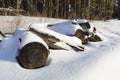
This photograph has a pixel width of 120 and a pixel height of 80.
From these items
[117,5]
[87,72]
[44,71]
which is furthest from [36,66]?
[117,5]

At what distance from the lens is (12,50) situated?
17.4 ft

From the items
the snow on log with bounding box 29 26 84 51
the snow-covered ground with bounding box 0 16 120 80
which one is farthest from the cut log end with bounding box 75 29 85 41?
the snow-covered ground with bounding box 0 16 120 80

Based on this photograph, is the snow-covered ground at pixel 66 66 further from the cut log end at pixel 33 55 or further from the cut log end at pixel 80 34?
the cut log end at pixel 80 34

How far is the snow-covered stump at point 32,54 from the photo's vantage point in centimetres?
478

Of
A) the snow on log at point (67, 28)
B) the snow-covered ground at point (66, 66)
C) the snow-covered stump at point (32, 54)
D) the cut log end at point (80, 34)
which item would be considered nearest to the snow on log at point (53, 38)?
the snow-covered ground at point (66, 66)

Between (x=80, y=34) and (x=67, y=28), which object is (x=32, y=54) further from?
(x=80, y=34)

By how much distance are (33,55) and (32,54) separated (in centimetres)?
2

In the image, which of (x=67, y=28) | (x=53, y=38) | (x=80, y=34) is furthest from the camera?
(x=80, y=34)

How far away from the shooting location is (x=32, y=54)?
483 centimetres

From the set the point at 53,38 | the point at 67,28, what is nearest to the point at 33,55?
the point at 53,38

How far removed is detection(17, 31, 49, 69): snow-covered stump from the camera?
4777 millimetres

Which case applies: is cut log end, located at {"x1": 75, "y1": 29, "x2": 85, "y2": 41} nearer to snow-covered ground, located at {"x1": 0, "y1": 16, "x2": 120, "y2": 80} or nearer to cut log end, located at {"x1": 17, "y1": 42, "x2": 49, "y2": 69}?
snow-covered ground, located at {"x1": 0, "y1": 16, "x2": 120, "y2": 80}

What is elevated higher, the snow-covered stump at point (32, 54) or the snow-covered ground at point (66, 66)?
the snow-covered stump at point (32, 54)

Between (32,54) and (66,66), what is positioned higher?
(32,54)
